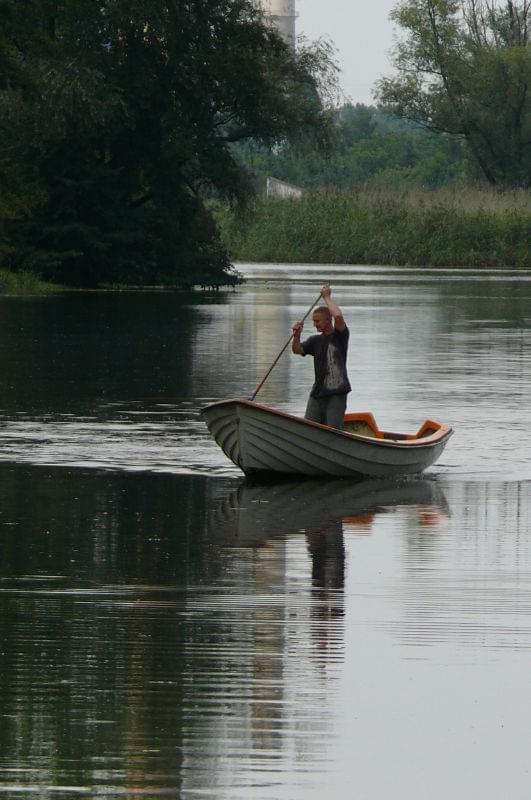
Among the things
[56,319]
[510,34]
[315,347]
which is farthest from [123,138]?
[510,34]

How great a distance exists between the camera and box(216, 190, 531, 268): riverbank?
290 ft

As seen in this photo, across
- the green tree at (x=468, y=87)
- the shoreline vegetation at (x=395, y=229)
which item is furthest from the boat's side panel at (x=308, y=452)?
the green tree at (x=468, y=87)

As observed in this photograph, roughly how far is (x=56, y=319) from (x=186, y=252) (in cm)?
1904

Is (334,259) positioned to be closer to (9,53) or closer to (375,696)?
(9,53)

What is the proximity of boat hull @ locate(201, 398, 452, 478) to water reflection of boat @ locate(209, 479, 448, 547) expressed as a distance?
133 millimetres

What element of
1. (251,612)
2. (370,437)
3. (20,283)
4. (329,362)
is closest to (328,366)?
(329,362)

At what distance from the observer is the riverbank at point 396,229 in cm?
8838

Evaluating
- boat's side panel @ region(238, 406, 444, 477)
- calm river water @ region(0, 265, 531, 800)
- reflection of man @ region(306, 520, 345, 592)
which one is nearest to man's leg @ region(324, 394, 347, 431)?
boat's side panel @ region(238, 406, 444, 477)

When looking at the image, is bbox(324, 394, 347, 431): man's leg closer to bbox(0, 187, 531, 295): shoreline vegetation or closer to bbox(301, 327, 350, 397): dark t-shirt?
bbox(301, 327, 350, 397): dark t-shirt

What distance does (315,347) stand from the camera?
1739cm

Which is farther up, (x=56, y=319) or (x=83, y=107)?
(x=83, y=107)

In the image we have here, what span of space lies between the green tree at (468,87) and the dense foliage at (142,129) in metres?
47.9

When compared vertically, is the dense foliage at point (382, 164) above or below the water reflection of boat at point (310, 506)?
above

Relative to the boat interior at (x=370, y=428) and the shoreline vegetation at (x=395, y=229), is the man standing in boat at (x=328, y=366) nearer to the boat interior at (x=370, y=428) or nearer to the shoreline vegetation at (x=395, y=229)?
the boat interior at (x=370, y=428)
